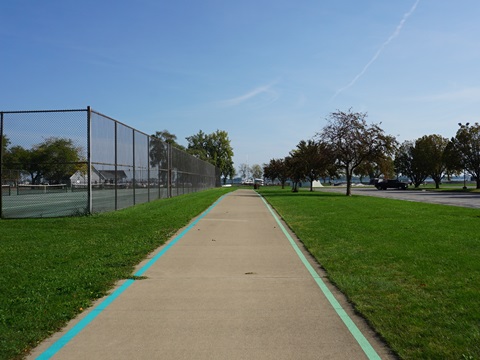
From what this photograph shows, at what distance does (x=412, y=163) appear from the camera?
82062mm

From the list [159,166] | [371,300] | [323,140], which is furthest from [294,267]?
[323,140]

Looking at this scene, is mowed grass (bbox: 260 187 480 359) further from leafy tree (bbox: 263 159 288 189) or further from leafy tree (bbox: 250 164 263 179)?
leafy tree (bbox: 250 164 263 179)

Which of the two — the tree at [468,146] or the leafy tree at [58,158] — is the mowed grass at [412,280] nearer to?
the leafy tree at [58,158]

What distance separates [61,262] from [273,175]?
76.9 meters

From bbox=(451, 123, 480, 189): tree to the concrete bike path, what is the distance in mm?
58838

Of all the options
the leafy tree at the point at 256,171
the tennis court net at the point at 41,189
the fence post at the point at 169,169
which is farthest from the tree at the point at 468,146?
the leafy tree at the point at 256,171

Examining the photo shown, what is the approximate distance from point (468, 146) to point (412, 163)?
2080 centimetres

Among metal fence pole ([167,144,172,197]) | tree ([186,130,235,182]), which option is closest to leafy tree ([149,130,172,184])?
metal fence pole ([167,144,172,197])

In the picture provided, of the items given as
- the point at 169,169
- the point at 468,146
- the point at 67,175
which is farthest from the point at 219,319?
the point at 468,146

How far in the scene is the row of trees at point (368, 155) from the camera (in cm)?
4469

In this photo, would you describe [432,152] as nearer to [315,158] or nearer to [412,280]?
[315,158]

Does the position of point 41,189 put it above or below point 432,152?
below

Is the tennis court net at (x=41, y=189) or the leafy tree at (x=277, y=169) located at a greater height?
the leafy tree at (x=277, y=169)

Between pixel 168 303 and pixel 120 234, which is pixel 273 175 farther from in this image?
pixel 168 303
